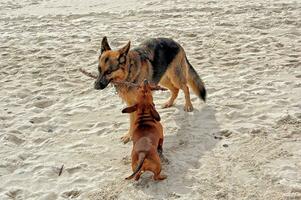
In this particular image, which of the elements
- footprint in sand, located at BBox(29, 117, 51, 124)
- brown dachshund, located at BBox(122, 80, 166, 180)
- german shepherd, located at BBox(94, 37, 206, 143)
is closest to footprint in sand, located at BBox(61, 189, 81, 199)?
brown dachshund, located at BBox(122, 80, 166, 180)

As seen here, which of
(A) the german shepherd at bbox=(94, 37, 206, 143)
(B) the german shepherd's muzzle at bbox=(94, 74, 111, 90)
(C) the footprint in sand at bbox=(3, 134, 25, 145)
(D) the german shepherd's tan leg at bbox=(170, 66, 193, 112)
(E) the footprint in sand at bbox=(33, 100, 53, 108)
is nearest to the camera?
(B) the german shepherd's muzzle at bbox=(94, 74, 111, 90)

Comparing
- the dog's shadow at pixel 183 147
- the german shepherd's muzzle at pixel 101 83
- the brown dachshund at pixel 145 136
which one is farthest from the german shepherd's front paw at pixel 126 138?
the german shepherd's muzzle at pixel 101 83

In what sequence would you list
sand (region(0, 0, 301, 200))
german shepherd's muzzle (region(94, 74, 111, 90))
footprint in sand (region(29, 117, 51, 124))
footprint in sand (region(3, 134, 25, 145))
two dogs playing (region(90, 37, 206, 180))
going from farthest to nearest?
footprint in sand (region(29, 117, 51, 124)) → footprint in sand (region(3, 134, 25, 145)) → german shepherd's muzzle (region(94, 74, 111, 90)) → sand (region(0, 0, 301, 200)) → two dogs playing (region(90, 37, 206, 180))

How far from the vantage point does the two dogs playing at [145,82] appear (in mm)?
4836

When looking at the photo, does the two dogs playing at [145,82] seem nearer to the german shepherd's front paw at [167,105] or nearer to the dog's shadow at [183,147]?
the german shepherd's front paw at [167,105]

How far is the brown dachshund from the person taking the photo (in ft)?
15.5

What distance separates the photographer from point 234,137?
589cm

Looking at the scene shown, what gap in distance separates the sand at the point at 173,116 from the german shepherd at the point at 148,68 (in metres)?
0.37

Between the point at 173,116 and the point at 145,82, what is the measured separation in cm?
172

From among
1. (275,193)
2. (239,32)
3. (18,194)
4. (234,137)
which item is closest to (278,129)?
(234,137)

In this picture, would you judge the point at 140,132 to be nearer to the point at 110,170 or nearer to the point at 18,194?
the point at 110,170

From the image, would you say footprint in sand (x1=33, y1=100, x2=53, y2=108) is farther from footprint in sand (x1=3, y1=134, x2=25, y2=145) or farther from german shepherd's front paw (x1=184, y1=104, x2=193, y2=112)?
german shepherd's front paw (x1=184, y1=104, x2=193, y2=112)

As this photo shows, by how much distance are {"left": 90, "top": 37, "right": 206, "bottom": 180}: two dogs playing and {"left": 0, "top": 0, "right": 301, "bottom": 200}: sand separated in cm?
34

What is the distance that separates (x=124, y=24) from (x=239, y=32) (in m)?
3.48
